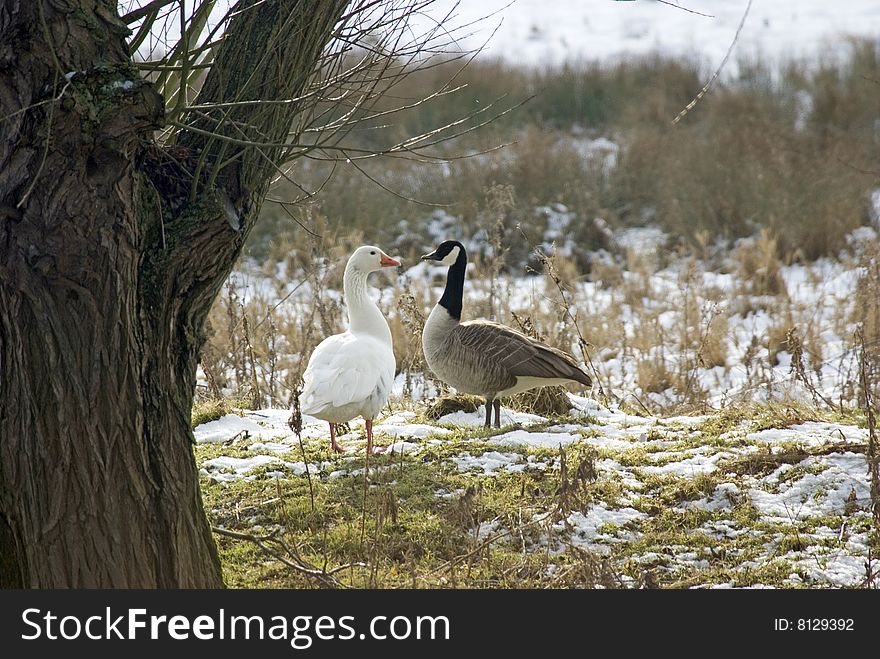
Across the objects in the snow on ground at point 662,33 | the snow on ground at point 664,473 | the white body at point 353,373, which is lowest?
the snow on ground at point 664,473

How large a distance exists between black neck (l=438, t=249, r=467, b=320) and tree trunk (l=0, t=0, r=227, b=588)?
4.15 metres

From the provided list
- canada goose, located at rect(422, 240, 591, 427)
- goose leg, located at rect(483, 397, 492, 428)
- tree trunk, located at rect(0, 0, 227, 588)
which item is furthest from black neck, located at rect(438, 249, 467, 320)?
tree trunk, located at rect(0, 0, 227, 588)

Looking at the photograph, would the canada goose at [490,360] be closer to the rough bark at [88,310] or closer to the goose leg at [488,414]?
the goose leg at [488,414]

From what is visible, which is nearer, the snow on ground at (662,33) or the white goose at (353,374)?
the white goose at (353,374)

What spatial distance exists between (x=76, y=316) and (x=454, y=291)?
Answer: 4.50 meters

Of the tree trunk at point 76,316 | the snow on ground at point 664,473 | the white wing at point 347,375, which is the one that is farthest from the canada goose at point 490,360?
the tree trunk at point 76,316

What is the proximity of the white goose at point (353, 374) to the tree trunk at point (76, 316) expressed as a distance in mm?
2344

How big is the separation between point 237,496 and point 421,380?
14.1ft

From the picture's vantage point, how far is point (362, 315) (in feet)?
23.3

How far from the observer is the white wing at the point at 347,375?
5.99 metres

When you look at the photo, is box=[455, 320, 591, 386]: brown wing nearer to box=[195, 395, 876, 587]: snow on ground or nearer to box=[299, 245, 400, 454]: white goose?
box=[195, 395, 876, 587]: snow on ground

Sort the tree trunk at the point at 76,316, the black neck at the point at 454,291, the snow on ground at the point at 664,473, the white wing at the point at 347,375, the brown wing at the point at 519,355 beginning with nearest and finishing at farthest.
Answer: the tree trunk at the point at 76,316 → the snow on ground at the point at 664,473 → the white wing at the point at 347,375 → the brown wing at the point at 519,355 → the black neck at the point at 454,291

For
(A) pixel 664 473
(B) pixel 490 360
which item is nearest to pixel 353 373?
(B) pixel 490 360
